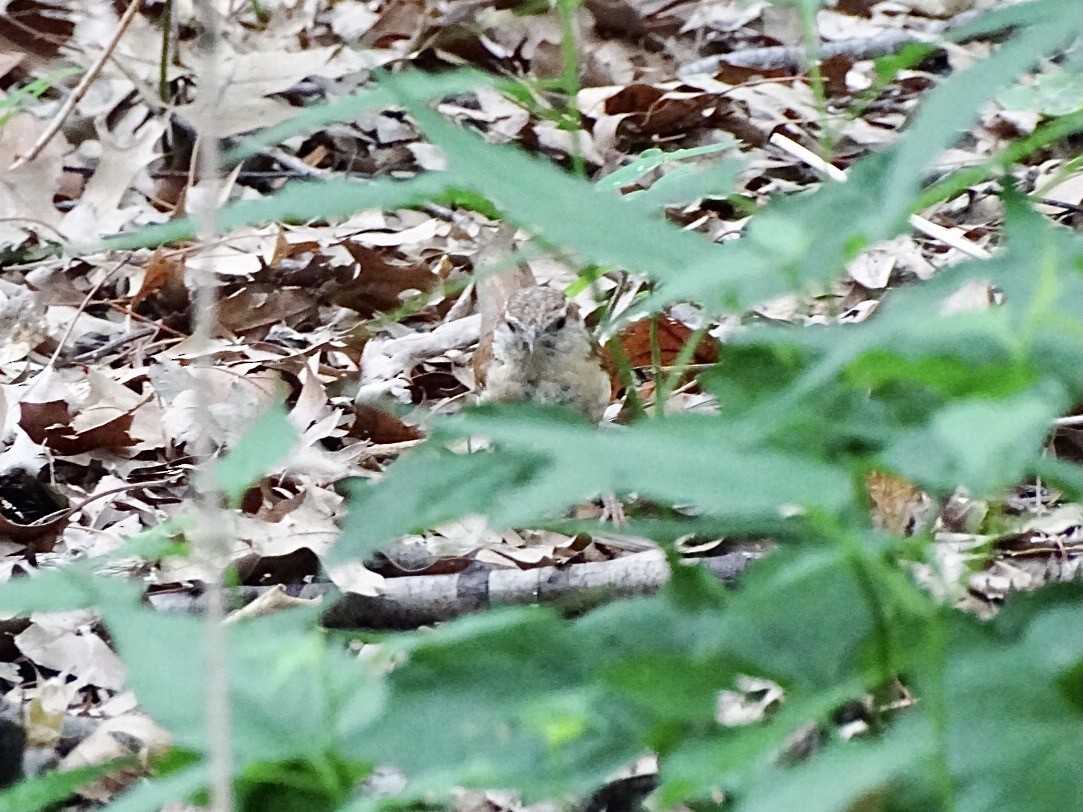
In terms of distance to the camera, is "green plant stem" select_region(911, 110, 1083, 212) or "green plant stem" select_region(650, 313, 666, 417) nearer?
"green plant stem" select_region(911, 110, 1083, 212)

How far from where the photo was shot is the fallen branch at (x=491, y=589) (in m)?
2.39

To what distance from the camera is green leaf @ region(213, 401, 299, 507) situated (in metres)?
1.12

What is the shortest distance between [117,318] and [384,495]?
397cm

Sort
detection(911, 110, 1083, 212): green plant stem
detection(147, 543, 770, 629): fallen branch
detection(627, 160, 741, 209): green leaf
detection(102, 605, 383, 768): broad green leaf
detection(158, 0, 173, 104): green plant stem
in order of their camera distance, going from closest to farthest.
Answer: detection(102, 605, 383, 768): broad green leaf
detection(911, 110, 1083, 212): green plant stem
detection(627, 160, 741, 209): green leaf
detection(147, 543, 770, 629): fallen branch
detection(158, 0, 173, 104): green plant stem

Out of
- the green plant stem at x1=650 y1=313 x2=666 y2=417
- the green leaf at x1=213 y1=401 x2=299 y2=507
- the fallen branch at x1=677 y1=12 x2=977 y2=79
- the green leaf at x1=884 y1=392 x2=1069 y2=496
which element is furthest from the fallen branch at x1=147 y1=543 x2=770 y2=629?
the fallen branch at x1=677 y1=12 x2=977 y2=79

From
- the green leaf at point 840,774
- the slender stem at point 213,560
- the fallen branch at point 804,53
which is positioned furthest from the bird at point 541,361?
the green leaf at point 840,774

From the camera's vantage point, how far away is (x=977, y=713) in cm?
105

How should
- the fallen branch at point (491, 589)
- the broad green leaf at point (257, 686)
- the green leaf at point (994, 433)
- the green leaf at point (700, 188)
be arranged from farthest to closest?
the fallen branch at point (491, 589) → the green leaf at point (700, 188) → the broad green leaf at point (257, 686) → the green leaf at point (994, 433)

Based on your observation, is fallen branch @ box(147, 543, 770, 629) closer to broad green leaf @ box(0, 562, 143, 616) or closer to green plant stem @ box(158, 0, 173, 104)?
broad green leaf @ box(0, 562, 143, 616)

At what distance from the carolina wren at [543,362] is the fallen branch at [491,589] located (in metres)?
1.58

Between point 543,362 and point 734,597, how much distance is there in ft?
10.4

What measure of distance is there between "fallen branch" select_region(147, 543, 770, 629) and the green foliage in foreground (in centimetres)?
104

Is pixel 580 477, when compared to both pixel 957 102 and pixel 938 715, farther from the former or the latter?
pixel 957 102

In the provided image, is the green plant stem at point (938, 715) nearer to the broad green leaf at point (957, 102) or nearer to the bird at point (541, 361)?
the broad green leaf at point (957, 102)
